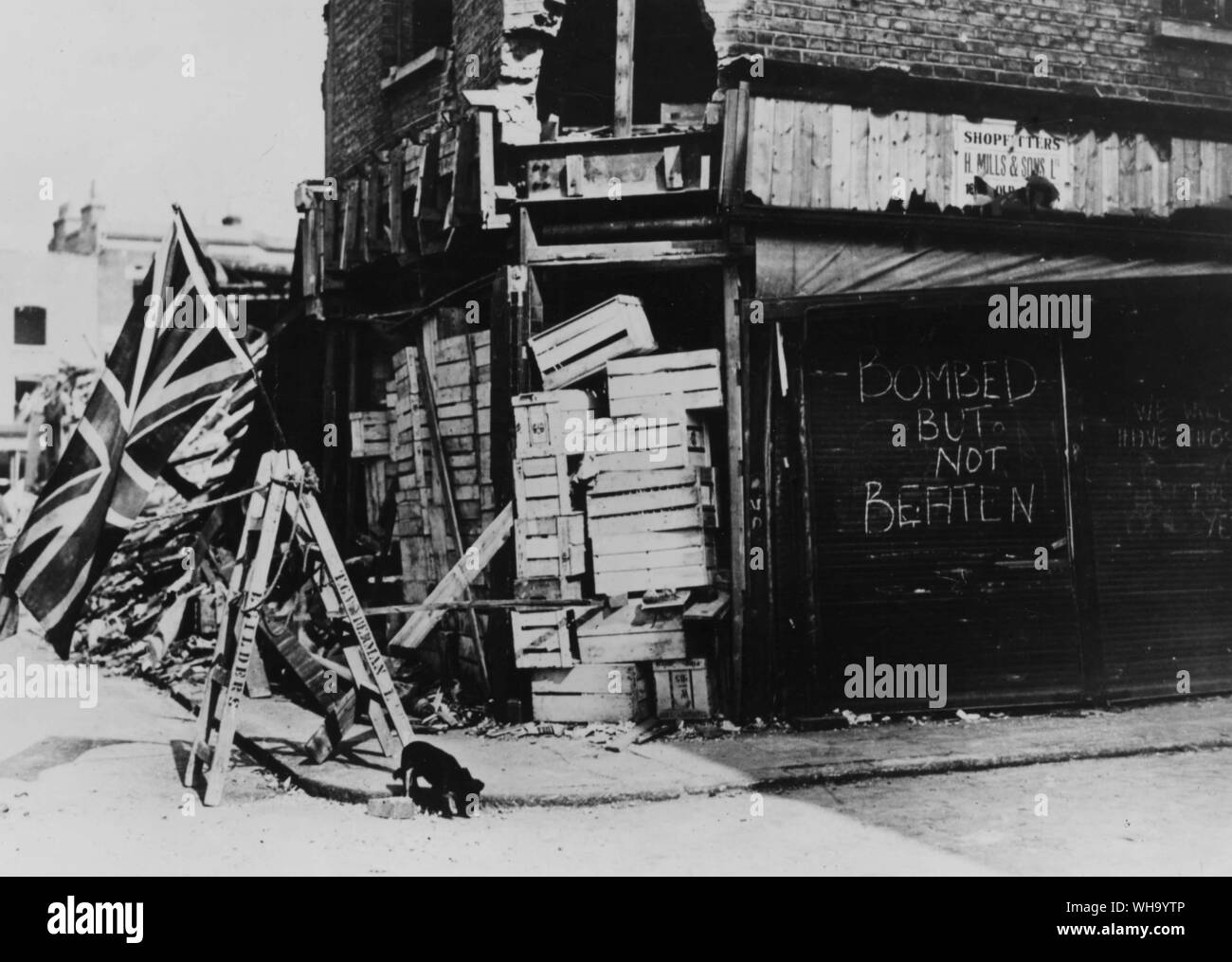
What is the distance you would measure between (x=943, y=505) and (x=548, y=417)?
10.4 ft

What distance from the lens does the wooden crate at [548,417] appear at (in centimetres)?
888

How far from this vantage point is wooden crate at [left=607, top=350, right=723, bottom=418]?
29.0 feet

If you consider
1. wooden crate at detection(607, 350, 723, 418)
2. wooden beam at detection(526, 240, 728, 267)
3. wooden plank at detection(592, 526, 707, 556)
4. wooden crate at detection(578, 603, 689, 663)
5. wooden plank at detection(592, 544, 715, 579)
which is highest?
wooden beam at detection(526, 240, 728, 267)

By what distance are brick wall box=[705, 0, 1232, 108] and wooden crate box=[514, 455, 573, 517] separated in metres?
3.48

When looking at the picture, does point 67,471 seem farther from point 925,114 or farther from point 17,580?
point 925,114

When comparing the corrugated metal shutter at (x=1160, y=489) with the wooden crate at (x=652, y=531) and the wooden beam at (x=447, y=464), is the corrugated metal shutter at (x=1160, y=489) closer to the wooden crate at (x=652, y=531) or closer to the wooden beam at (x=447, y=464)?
the wooden crate at (x=652, y=531)

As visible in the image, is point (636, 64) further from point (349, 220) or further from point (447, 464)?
point (447, 464)

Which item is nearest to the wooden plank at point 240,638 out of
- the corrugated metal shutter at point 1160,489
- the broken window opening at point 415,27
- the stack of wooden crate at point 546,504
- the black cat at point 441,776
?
the black cat at point 441,776

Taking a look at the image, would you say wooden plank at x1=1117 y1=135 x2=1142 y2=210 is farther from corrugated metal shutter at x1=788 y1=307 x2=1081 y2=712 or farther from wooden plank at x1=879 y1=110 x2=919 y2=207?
wooden plank at x1=879 y1=110 x2=919 y2=207

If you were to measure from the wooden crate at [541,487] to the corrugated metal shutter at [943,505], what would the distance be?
192cm

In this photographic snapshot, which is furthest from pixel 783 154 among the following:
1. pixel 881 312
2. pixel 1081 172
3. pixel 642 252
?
pixel 1081 172

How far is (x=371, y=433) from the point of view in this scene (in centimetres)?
1147

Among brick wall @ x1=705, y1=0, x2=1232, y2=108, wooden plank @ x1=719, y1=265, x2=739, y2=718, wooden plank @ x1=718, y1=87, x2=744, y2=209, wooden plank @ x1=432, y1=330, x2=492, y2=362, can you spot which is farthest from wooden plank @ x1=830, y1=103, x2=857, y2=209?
wooden plank @ x1=432, y1=330, x2=492, y2=362
